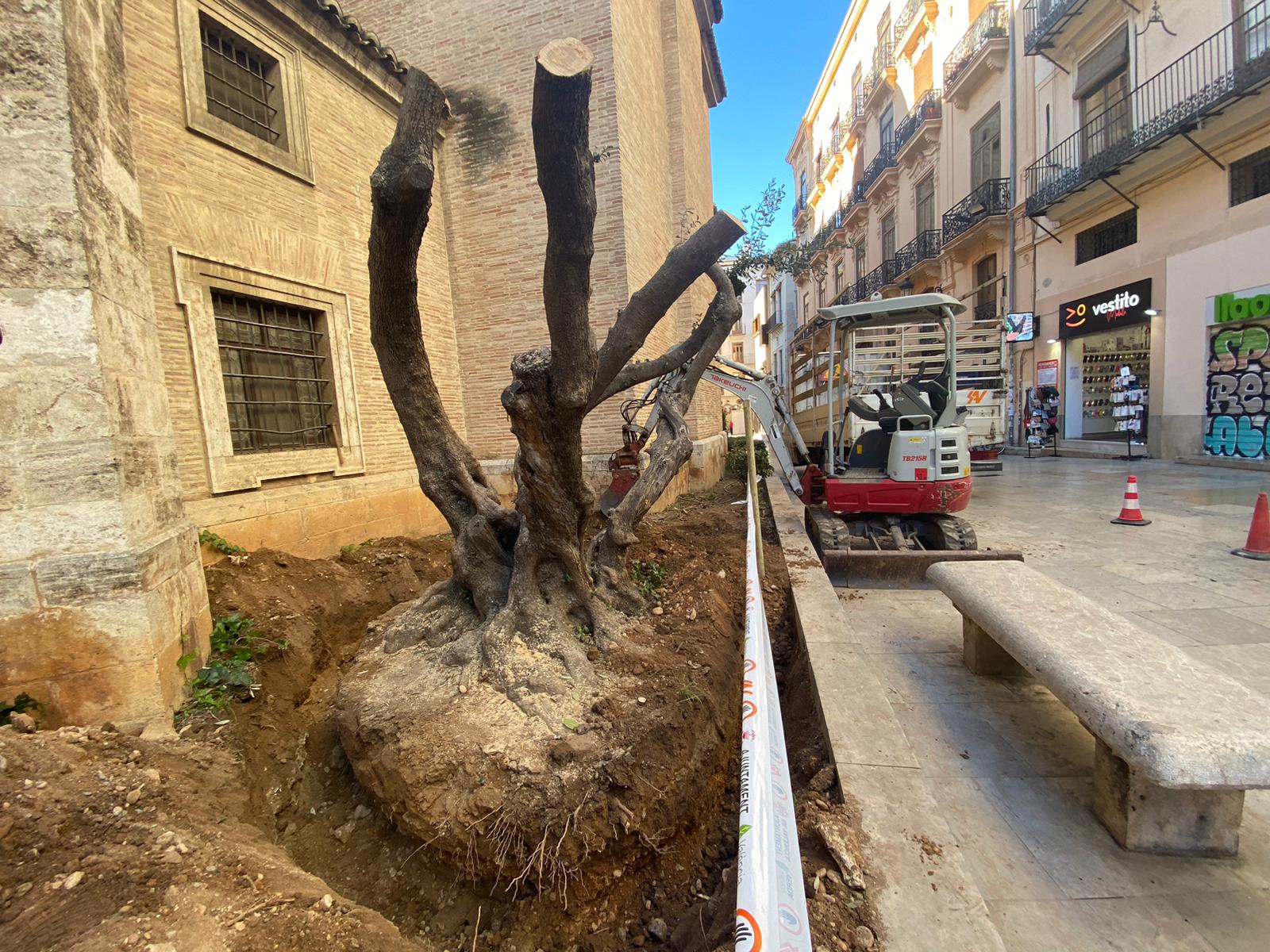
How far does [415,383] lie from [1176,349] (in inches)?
569

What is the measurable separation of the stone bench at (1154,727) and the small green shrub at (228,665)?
4.32 m

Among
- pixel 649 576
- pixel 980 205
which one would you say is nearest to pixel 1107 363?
pixel 980 205

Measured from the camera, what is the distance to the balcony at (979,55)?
15.1 m

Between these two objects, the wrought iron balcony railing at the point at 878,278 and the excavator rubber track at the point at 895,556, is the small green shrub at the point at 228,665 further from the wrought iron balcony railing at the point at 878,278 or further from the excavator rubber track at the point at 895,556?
the wrought iron balcony railing at the point at 878,278

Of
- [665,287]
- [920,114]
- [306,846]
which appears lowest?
[306,846]

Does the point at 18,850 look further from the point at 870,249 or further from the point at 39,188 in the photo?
the point at 870,249

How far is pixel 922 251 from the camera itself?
1925 cm

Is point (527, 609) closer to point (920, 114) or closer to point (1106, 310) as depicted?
point (1106, 310)

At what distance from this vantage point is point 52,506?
2.85 meters

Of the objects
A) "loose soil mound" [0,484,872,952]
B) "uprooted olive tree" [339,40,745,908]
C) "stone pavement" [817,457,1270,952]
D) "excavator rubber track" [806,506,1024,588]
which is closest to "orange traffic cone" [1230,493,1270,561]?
"stone pavement" [817,457,1270,952]

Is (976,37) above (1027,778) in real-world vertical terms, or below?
above

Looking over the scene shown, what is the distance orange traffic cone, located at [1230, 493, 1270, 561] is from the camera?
186 inches

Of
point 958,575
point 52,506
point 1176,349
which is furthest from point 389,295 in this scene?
point 1176,349

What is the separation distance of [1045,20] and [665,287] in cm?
1737
